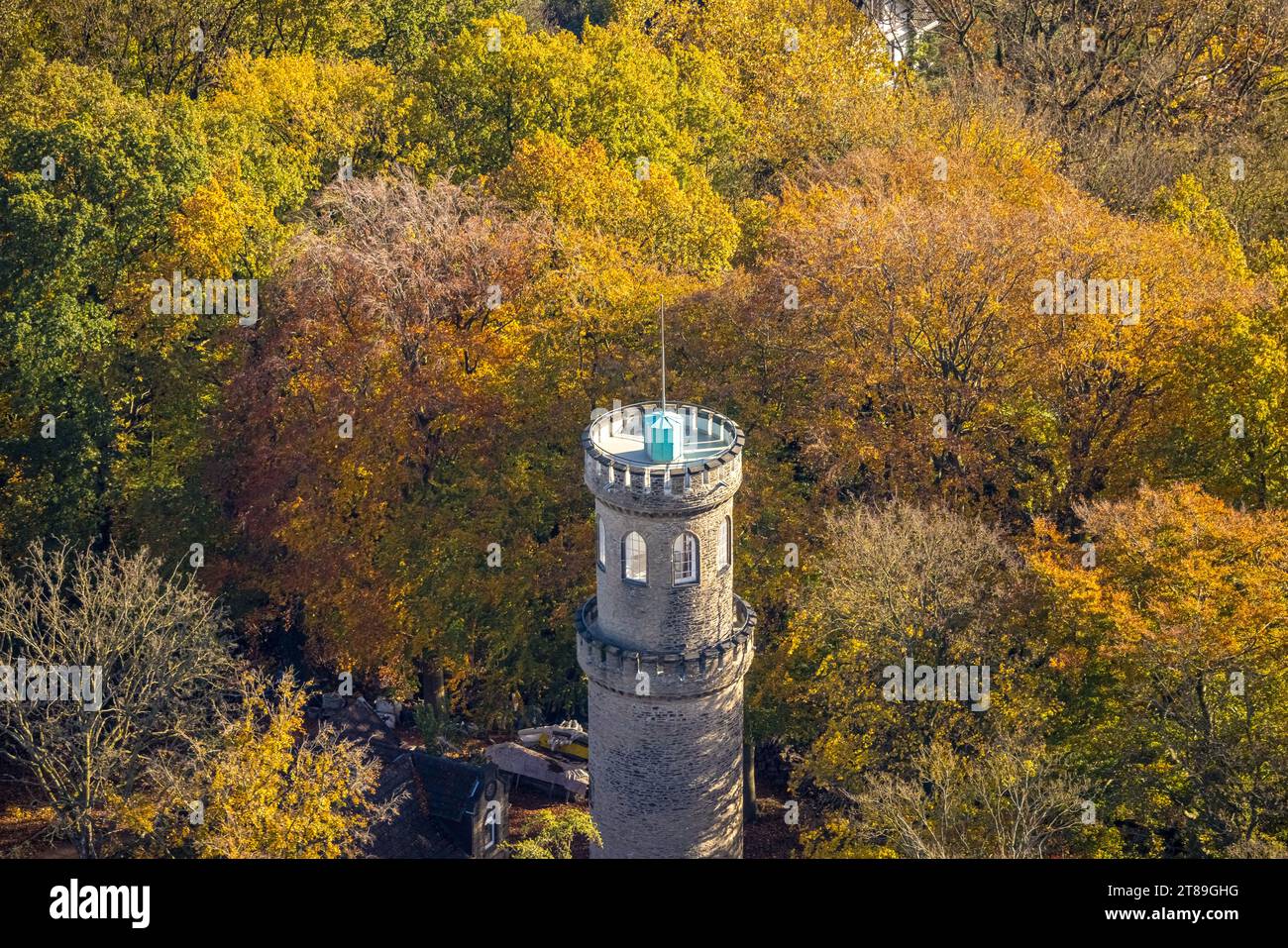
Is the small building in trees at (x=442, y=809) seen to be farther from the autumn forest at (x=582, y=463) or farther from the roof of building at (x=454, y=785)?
the autumn forest at (x=582, y=463)

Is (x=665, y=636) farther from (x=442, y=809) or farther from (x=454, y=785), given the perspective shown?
A: (x=442, y=809)

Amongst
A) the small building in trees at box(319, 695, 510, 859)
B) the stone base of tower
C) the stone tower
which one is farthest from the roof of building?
the stone base of tower

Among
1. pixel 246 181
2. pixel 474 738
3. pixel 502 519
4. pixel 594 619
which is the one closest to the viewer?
pixel 594 619

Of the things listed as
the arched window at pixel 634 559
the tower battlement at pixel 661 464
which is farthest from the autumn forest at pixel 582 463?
the arched window at pixel 634 559

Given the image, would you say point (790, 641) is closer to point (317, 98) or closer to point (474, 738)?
point (474, 738)

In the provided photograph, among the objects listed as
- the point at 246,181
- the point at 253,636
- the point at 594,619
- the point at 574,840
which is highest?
the point at 246,181

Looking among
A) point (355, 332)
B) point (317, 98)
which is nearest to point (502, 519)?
point (355, 332)

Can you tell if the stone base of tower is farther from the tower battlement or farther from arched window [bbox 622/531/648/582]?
the tower battlement
